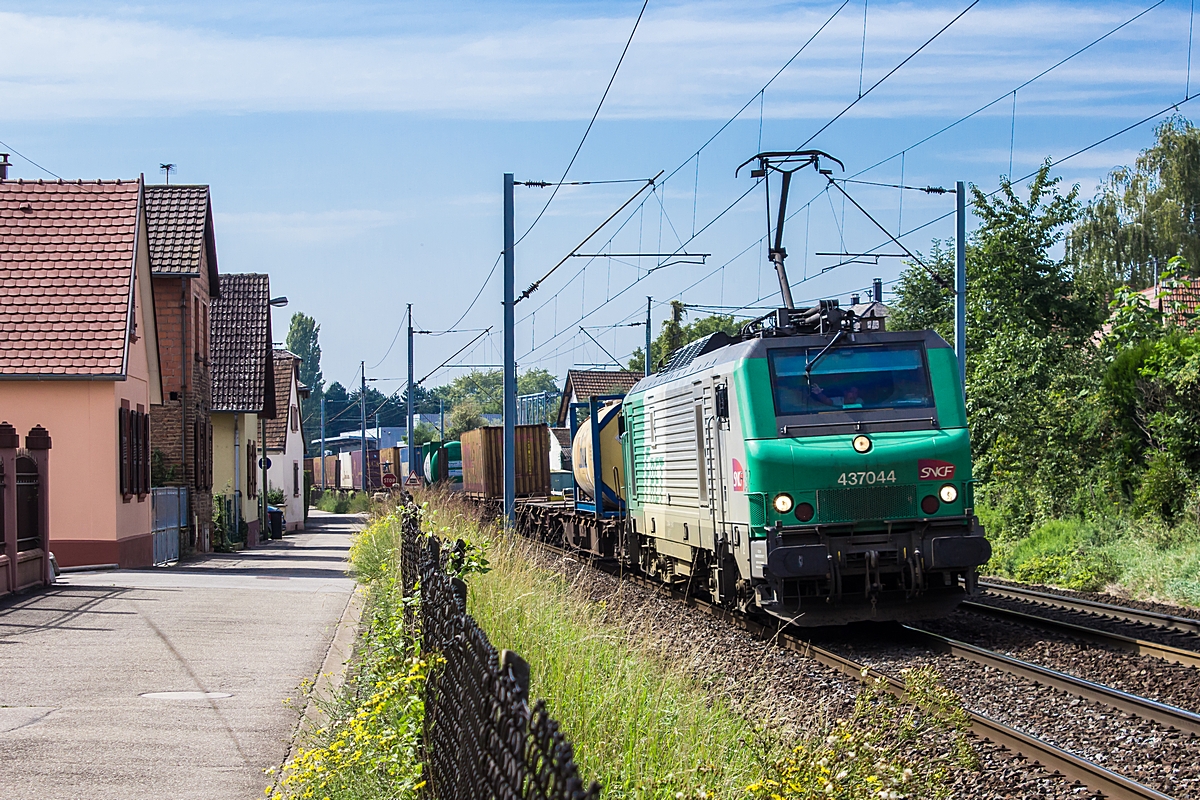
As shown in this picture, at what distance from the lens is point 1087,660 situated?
11219mm

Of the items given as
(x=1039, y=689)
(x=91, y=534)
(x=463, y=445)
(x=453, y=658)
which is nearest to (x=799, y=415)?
(x=1039, y=689)

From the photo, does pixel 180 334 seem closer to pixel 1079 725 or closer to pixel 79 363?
pixel 79 363

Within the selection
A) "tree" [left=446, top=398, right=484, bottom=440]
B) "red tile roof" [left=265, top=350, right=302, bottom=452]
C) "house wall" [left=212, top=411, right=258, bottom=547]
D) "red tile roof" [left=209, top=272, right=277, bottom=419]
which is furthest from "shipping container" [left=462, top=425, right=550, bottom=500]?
"tree" [left=446, top=398, right=484, bottom=440]

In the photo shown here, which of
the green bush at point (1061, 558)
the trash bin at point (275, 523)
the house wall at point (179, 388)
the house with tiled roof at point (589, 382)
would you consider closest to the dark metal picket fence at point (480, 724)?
the green bush at point (1061, 558)

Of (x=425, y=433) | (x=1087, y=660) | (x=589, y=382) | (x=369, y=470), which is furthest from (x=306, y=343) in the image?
(x=1087, y=660)

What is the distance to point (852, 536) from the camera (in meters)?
12.5

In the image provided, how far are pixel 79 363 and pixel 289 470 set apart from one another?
29.9m

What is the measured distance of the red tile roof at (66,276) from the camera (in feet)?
70.6

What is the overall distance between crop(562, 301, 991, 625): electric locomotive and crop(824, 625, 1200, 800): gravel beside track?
96cm

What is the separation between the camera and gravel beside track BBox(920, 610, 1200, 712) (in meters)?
9.85

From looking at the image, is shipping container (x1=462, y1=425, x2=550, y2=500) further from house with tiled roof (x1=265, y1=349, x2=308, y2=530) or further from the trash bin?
house with tiled roof (x1=265, y1=349, x2=308, y2=530)

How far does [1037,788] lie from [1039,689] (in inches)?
115

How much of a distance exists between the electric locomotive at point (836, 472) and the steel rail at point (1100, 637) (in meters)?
1.15

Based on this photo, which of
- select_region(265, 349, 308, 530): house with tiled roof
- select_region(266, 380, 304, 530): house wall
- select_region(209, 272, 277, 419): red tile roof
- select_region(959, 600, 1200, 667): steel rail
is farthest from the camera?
select_region(266, 380, 304, 530): house wall
